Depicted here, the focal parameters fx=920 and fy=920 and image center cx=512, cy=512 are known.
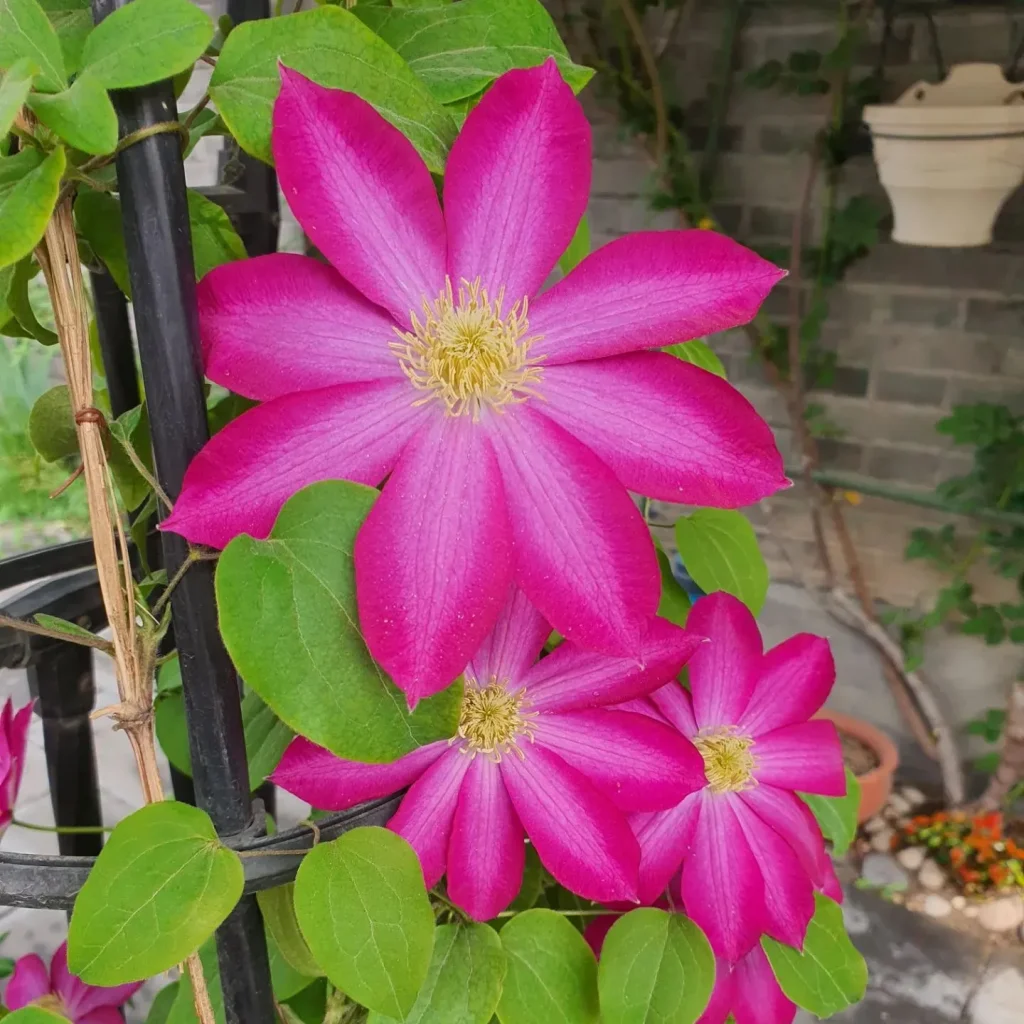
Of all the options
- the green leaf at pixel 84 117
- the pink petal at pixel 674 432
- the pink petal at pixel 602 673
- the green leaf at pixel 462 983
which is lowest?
the green leaf at pixel 462 983

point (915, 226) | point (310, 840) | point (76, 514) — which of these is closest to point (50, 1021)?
point (310, 840)

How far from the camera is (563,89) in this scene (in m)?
0.32

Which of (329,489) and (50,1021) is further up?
(329,489)

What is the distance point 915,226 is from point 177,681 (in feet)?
4.02

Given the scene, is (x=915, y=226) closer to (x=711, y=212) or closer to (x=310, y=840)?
(x=711, y=212)

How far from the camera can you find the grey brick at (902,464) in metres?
1.59

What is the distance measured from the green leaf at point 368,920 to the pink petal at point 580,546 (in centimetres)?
11

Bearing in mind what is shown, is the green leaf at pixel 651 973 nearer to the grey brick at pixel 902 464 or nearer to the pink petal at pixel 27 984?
the pink petal at pixel 27 984

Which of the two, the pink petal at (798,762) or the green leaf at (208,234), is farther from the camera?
the pink petal at (798,762)

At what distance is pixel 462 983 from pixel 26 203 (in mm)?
353

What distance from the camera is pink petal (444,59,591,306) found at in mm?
315

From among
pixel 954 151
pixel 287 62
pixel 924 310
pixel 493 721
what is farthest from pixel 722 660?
pixel 924 310

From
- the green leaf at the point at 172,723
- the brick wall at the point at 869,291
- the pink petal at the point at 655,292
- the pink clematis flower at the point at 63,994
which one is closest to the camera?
the pink petal at the point at 655,292

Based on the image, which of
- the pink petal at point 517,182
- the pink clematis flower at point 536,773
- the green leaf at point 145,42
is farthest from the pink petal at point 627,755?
the green leaf at point 145,42
